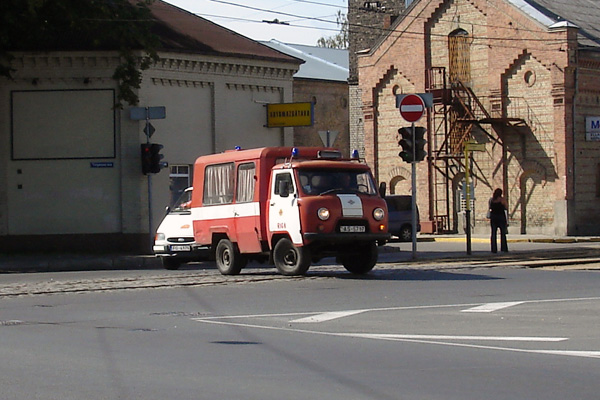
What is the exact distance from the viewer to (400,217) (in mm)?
41875

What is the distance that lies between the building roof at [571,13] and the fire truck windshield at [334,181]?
24.7m

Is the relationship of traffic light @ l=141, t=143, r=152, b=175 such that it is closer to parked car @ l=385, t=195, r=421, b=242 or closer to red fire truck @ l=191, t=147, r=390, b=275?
red fire truck @ l=191, t=147, r=390, b=275

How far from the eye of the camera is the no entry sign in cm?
2520

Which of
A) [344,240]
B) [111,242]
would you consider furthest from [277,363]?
[111,242]

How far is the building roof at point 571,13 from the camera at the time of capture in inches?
1711

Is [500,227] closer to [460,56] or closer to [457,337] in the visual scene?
[457,337]

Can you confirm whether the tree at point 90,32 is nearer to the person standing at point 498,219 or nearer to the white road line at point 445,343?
the person standing at point 498,219

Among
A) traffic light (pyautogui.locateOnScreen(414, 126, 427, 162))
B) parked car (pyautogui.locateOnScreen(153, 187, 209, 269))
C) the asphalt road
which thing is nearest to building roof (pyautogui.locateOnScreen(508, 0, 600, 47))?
traffic light (pyautogui.locateOnScreen(414, 126, 427, 162))

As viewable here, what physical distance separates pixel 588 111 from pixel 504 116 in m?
3.35

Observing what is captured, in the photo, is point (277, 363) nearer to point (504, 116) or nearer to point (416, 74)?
point (504, 116)

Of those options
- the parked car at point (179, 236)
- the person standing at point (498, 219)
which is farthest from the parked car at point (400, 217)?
the parked car at point (179, 236)

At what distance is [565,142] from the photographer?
4228 cm

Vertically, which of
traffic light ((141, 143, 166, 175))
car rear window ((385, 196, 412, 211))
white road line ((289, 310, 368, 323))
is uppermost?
traffic light ((141, 143, 166, 175))

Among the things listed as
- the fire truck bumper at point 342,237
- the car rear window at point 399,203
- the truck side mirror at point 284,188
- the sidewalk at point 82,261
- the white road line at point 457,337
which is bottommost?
the sidewalk at point 82,261
